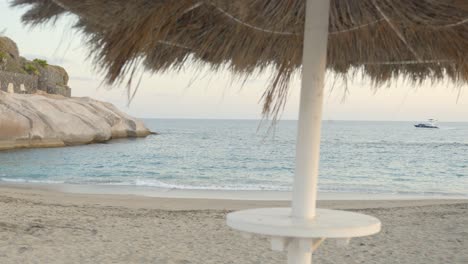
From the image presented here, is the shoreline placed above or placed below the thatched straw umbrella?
below

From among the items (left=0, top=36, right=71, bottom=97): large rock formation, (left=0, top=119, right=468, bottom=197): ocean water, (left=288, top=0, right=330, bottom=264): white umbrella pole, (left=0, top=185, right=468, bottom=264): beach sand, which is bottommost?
(left=0, top=119, right=468, bottom=197): ocean water

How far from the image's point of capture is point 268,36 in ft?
10.4

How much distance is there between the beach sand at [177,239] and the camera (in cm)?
600

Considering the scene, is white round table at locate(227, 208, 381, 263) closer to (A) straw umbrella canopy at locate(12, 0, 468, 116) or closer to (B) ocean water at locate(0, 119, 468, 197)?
(A) straw umbrella canopy at locate(12, 0, 468, 116)

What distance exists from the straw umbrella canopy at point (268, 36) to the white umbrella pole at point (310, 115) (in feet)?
0.53

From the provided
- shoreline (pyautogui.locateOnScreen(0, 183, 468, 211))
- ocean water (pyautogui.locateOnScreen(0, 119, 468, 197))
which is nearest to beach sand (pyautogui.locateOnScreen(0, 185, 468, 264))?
shoreline (pyautogui.locateOnScreen(0, 183, 468, 211))

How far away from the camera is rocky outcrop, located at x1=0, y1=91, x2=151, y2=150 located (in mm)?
29156

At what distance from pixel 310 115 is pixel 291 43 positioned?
37.6 inches

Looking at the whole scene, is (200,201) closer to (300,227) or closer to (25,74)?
(300,227)

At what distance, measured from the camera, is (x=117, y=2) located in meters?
2.27

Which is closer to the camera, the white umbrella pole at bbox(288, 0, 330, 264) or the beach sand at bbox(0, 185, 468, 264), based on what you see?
the white umbrella pole at bbox(288, 0, 330, 264)

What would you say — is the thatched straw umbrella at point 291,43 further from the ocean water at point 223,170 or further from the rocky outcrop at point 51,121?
the rocky outcrop at point 51,121

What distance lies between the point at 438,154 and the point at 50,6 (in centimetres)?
3918

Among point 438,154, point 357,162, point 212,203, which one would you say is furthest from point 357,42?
point 438,154
